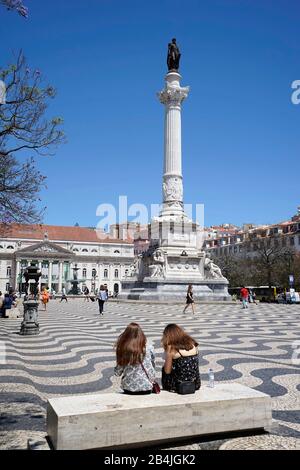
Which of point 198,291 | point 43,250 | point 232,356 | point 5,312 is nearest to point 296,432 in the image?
point 232,356

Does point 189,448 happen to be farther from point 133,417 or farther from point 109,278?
point 109,278

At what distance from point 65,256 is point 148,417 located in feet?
306

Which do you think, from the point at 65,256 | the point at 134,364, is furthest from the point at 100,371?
the point at 65,256

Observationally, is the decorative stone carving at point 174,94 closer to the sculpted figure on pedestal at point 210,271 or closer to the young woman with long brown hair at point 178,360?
the sculpted figure on pedestal at point 210,271

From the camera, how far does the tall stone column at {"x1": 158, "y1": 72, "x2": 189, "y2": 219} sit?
32.4 m

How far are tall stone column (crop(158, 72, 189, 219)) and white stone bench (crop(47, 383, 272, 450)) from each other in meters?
27.9

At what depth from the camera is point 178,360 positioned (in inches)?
157

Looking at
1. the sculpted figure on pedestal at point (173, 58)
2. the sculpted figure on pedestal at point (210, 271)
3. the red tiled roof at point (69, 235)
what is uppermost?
the sculpted figure on pedestal at point (173, 58)

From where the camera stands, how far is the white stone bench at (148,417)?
316 centimetres

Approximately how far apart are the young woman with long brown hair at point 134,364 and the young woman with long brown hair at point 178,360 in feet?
0.56

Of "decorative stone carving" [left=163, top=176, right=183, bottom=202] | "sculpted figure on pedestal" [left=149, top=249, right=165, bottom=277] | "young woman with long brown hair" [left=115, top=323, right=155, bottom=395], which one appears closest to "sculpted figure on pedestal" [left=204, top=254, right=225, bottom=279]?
"sculpted figure on pedestal" [left=149, top=249, right=165, bottom=277]

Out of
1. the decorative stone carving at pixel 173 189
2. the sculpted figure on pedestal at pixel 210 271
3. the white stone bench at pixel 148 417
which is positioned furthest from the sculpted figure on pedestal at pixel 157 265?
the white stone bench at pixel 148 417

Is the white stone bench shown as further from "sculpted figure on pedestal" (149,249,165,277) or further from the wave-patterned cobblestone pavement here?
"sculpted figure on pedestal" (149,249,165,277)
